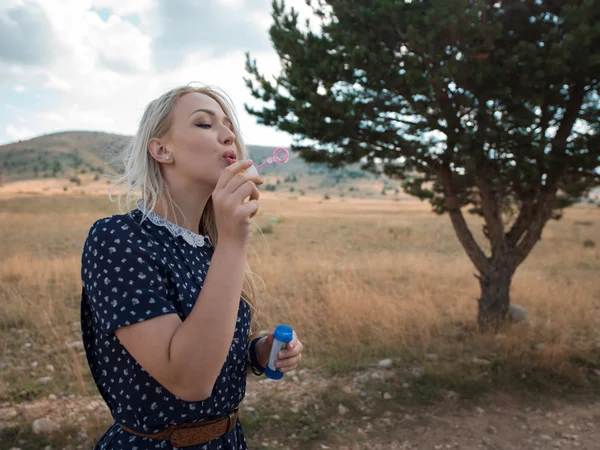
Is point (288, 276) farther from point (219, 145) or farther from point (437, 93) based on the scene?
point (219, 145)

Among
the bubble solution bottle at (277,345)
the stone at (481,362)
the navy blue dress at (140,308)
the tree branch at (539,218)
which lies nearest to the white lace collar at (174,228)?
the navy blue dress at (140,308)

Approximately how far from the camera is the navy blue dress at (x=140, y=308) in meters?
1.26

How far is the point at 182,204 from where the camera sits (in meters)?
1.63

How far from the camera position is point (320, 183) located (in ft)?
400

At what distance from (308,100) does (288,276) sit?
514 centimetres

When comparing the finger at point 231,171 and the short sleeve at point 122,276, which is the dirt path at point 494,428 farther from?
the finger at point 231,171

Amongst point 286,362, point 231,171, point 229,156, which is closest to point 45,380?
point 286,362

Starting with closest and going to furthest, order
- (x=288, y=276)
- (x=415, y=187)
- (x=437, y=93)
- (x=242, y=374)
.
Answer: (x=242, y=374)
(x=437, y=93)
(x=415, y=187)
(x=288, y=276)

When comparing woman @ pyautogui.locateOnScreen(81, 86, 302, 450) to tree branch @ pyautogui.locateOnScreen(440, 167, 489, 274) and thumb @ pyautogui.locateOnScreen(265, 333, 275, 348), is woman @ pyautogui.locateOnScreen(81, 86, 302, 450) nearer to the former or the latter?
thumb @ pyautogui.locateOnScreen(265, 333, 275, 348)

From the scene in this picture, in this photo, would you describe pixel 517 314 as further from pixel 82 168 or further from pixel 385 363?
pixel 82 168

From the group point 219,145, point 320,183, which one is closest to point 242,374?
point 219,145

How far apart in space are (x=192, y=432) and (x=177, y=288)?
1.63 ft

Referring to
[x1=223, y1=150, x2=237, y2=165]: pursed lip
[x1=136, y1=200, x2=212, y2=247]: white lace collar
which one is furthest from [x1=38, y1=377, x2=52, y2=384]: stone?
[x1=223, y1=150, x2=237, y2=165]: pursed lip

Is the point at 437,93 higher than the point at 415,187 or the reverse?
higher
